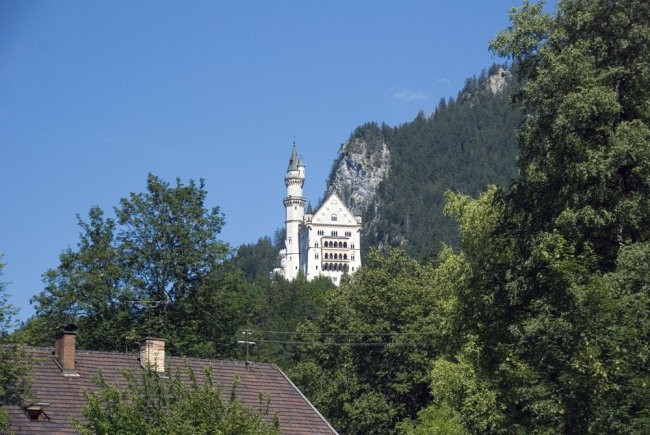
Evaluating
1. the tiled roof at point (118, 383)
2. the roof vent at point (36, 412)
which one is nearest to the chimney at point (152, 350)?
the tiled roof at point (118, 383)

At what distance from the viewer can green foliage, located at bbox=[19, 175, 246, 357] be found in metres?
53.7

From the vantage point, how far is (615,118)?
108ft

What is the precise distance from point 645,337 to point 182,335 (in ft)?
93.9

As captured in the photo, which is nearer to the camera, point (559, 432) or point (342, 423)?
point (559, 432)

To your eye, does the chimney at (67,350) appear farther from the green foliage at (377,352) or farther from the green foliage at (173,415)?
the green foliage at (377,352)

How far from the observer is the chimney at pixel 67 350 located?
3519 cm

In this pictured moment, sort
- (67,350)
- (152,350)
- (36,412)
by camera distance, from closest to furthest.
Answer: (36,412) → (67,350) → (152,350)

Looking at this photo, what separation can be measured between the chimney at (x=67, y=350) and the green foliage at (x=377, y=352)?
2416 centimetres

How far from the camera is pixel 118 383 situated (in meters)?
35.3

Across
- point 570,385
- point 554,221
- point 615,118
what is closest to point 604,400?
point 570,385

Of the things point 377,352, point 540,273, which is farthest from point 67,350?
point 377,352

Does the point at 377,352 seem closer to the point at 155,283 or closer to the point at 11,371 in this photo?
the point at 155,283

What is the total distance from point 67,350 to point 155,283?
2014cm

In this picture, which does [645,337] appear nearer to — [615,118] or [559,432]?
[559,432]
